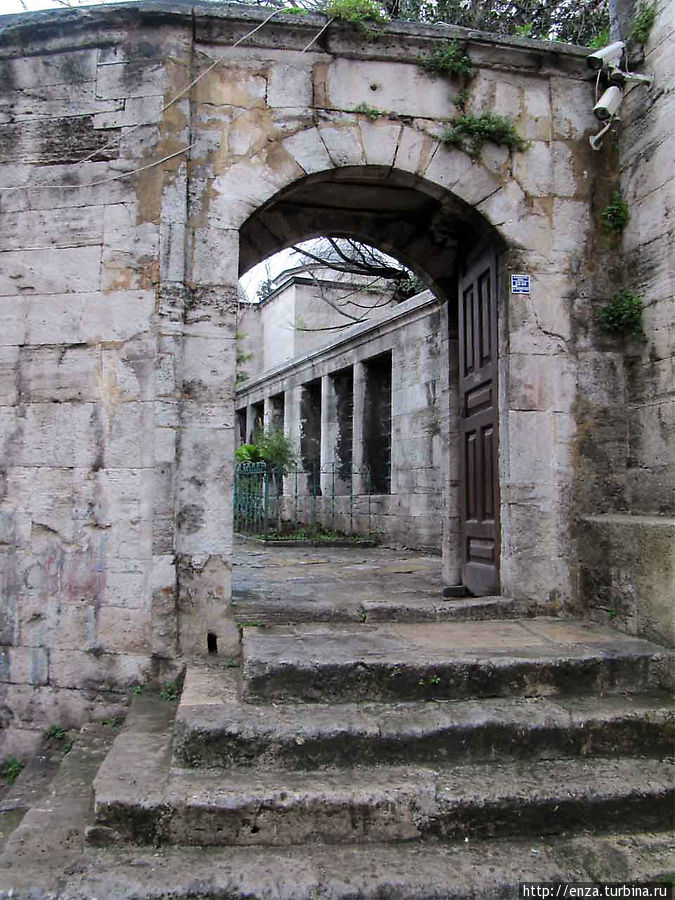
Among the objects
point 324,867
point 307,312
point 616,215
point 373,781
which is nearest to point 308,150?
point 616,215

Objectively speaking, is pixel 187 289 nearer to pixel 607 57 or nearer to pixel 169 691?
pixel 169 691

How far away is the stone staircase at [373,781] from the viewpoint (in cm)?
255

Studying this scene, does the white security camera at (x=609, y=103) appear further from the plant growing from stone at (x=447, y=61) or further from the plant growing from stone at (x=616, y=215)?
the plant growing from stone at (x=447, y=61)

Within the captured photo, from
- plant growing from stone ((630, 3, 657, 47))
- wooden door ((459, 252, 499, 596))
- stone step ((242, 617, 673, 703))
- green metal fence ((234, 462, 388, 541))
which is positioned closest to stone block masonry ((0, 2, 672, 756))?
plant growing from stone ((630, 3, 657, 47))

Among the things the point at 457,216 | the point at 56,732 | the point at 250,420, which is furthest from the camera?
the point at 250,420

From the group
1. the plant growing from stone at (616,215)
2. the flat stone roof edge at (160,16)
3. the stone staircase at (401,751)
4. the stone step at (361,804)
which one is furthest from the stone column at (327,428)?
the stone step at (361,804)

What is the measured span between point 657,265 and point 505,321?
0.96 m

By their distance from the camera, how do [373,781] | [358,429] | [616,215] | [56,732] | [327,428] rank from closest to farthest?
[373,781] → [56,732] → [616,215] → [358,429] → [327,428]

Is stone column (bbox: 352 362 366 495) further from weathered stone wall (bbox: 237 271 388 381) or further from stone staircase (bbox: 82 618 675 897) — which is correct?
stone staircase (bbox: 82 618 675 897)

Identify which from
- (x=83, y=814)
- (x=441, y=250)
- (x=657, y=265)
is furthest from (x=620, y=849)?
(x=441, y=250)

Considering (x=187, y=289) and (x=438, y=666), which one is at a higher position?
(x=187, y=289)

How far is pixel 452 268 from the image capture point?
19.7 feet

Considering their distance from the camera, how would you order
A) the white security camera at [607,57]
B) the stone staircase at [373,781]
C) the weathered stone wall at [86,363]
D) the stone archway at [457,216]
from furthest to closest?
the white security camera at [607,57]
the stone archway at [457,216]
the weathered stone wall at [86,363]
the stone staircase at [373,781]

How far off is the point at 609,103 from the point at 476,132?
0.83 meters
